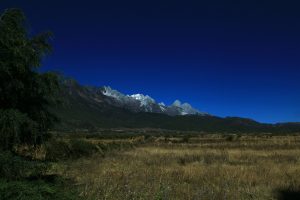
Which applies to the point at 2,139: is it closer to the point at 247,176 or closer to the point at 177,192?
the point at 177,192

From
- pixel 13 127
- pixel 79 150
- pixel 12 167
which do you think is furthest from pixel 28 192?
pixel 79 150

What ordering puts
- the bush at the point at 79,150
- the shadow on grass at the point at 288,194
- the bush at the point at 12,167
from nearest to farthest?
the bush at the point at 12,167, the shadow on grass at the point at 288,194, the bush at the point at 79,150

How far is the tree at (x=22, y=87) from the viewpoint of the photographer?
478 inches

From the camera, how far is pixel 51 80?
13750 millimetres

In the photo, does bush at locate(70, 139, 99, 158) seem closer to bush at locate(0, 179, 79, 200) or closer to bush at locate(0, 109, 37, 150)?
bush at locate(0, 109, 37, 150)

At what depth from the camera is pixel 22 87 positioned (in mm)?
12641

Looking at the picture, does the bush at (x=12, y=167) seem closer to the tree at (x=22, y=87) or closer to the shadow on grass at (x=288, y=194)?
the tree at (x=22, y=87)

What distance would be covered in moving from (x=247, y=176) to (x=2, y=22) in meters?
10.3

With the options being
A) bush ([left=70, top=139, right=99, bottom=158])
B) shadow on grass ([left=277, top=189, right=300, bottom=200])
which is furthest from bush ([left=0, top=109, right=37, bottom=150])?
bush ([left=70, top=139, right=99, bottom=158])

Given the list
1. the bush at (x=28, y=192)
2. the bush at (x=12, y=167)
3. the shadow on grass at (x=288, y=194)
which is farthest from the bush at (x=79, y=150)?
the bush at (x=28, y=192)

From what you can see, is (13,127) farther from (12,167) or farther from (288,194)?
(288,194)

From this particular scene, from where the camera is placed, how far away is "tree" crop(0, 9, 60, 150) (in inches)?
478

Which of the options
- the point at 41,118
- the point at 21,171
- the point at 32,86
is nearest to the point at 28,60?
the point at 32,86

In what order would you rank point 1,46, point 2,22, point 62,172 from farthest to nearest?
point 62,172
point 2,22
point 1,46
